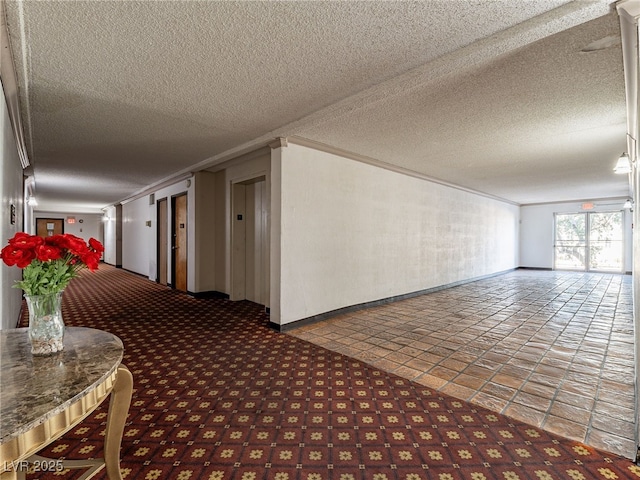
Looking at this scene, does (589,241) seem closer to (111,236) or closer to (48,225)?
(111,236)

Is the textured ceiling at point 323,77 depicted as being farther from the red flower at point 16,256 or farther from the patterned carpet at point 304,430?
the patterned carpet at point 304,430

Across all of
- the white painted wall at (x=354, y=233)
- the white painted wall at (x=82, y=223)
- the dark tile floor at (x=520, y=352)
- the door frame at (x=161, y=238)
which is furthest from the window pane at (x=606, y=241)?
the white painted wall at (x=82, y=223)

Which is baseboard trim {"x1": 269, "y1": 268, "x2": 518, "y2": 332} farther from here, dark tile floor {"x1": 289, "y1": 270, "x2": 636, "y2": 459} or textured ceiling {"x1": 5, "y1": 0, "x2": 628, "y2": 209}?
textured ceiling {"x1": 5, "y1": 0, "x2": 628, "y2": 209}

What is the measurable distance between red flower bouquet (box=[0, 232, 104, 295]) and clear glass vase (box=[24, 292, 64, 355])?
0.04 m

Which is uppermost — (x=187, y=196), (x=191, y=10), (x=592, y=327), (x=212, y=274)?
(x=191, y=10)

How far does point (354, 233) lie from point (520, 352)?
2.90 meters

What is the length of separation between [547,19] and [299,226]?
3.36m

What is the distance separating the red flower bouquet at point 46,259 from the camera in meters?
1.28

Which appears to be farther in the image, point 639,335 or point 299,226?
point 299,226

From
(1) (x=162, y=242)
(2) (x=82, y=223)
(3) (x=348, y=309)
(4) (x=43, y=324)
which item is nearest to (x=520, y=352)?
(3) (x=348, y=309)

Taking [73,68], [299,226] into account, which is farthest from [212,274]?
[73,68]

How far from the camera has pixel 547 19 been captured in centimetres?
205

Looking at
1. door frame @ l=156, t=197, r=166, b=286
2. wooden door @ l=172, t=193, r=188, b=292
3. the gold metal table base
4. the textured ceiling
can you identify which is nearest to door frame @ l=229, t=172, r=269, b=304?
the textured ceiling

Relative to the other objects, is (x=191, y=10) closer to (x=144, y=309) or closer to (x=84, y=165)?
(x=144, y=309)
